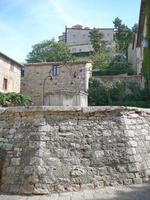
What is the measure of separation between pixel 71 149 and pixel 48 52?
144ft

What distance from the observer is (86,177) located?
7.82 meters

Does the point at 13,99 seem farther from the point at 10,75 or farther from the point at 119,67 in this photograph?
the point at 119,67

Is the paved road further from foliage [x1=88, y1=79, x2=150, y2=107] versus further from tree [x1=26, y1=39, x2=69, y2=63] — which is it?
tree [x1=26, y1=39, x2=69, y2=63]

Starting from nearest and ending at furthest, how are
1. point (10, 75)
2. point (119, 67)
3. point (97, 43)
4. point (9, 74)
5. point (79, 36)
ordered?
point (9, 74), point (10, 75), point (119, 67), point (97, 43), point (79, 36)

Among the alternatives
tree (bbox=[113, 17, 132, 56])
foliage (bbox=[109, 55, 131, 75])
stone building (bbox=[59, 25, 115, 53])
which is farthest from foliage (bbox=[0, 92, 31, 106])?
stone building (bbox=[59, 25, 115, 53])

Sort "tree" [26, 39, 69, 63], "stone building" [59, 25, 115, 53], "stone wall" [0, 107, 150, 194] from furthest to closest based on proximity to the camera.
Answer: "stone building" [59, 25, 115, 53]
"tree" [26, 39, 69, 63]
"stone wall" [0, 107, 150, 194]

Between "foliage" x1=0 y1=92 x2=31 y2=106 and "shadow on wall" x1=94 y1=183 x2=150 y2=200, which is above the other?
"foliage" x1=0 y1=92 x2=31 y2=106

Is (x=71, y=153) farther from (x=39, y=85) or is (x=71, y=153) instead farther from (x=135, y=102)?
(x=39, y=85)

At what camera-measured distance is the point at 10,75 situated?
29.2 m

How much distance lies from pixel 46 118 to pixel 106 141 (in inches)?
67.4

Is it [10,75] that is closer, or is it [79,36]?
[10,75]

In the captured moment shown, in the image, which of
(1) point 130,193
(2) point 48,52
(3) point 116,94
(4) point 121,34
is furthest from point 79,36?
(1) point 130,193

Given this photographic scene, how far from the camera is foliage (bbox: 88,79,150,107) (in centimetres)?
2561

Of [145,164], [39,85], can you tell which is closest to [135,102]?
[39,85]
